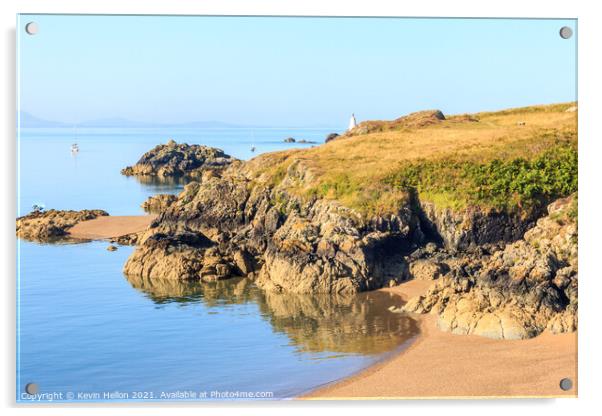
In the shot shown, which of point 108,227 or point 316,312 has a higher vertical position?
point 108,227

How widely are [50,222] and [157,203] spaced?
1435cm

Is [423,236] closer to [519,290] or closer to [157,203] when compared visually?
[519,290]

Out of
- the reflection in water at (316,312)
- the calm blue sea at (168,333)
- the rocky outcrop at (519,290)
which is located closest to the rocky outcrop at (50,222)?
the calm blue sea at (168,333)

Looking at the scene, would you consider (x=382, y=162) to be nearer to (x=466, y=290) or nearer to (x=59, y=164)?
(x=466, y=290)

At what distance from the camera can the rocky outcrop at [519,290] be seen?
109ft

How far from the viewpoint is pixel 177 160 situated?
105 m

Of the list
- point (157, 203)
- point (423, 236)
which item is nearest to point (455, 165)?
point (423, 236)

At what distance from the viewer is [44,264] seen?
4525cm

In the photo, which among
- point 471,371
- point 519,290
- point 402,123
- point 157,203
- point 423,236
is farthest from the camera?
point 157,203

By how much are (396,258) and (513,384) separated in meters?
16.4

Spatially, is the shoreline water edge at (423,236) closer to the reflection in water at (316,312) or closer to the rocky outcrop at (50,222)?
the rocky outcrop at (50,222)

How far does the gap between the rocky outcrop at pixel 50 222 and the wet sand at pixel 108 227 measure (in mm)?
493

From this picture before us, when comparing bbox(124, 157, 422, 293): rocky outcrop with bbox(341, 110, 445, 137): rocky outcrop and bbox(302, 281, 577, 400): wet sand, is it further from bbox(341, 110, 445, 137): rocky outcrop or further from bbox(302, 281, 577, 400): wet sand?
bbox(302, 281, 577, 400): wet sand

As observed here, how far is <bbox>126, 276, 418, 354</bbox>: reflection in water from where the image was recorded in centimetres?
3462
